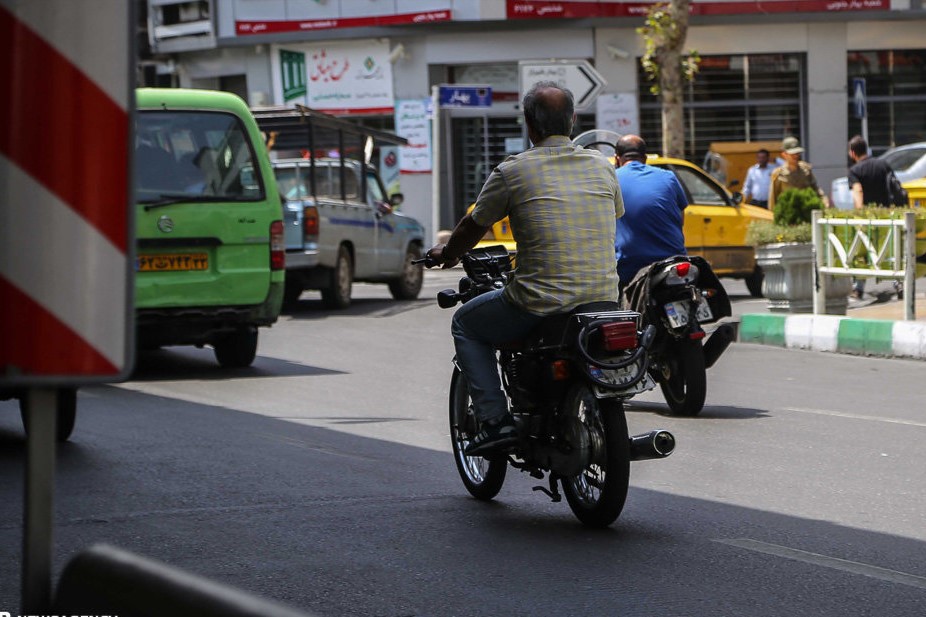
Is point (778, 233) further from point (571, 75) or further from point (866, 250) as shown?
point (571, 75)

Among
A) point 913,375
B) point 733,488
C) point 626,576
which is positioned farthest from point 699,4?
point 626,576

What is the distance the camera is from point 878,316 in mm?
15008

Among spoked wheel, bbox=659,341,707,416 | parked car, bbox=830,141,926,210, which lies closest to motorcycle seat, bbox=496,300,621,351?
spoked wheel, bbox=659,341,707,416

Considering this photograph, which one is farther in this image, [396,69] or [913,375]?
[396,69]

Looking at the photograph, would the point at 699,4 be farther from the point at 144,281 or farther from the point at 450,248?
the point at 450,248

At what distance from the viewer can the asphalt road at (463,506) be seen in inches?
216

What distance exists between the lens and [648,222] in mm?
10281

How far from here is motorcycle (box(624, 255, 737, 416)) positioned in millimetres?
9875

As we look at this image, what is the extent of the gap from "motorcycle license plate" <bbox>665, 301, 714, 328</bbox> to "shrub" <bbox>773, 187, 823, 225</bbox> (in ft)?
19.6

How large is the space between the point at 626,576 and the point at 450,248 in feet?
5.99

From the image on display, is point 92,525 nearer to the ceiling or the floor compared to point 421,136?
nearer to the floor

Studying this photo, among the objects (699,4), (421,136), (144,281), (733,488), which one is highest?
(699,4)

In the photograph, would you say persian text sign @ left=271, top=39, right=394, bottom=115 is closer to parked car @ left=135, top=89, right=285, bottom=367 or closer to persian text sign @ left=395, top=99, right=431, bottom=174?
persian text sign @ left=395, top=99, right=431, bottom=174

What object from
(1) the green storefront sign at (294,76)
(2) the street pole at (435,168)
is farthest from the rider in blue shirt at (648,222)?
(1) the green storefront sign at (294,76)
